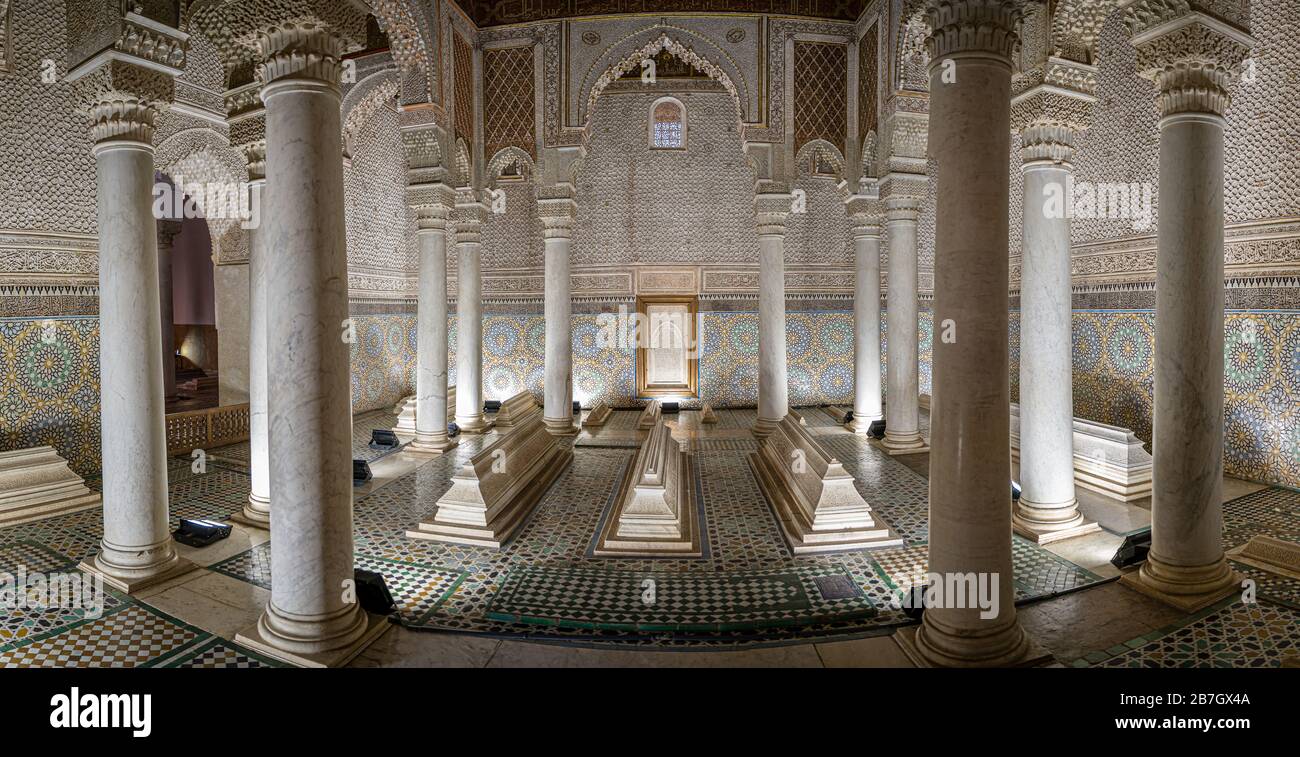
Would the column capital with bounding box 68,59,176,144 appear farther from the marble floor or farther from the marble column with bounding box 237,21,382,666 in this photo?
the marble floor

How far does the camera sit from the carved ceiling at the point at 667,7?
8250mm

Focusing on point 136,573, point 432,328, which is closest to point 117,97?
point 136,573

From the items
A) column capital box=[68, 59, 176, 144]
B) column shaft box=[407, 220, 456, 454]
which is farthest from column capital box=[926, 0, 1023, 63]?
column shaft box=[407, 220, 456, 454]

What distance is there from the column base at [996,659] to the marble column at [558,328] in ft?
21.4

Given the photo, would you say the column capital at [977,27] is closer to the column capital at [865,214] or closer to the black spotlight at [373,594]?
the black spotlight at [373,594]

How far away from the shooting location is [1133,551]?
3945 mm

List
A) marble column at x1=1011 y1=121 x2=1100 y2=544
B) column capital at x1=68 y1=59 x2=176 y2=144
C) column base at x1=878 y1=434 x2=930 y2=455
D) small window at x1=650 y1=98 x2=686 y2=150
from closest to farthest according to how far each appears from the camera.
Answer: column capital at x1=68 y1=59 x2=176 y2=144 → marble column at x1=1011 y1=121 x2=1100 y2=544 → column base at x1=878 y1=434 x2=930 y2=455 → small window at x1=650 y1=98 x2=686 y2=150

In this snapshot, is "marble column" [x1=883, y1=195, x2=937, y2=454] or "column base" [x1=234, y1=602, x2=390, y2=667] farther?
"marble column" [x1=883, y1=195, x2=937, y2=454]

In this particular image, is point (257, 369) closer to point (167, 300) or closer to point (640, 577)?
point (640, 577)

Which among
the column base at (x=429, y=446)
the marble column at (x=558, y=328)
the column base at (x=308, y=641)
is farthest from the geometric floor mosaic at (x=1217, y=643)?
the marble column at (x=558, y=328)

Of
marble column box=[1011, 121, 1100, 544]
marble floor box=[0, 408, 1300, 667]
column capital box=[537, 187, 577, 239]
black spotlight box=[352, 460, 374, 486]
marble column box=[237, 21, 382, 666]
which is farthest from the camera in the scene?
column capital box=[537, 187, 577, 239]

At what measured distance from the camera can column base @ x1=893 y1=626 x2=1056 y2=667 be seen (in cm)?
277

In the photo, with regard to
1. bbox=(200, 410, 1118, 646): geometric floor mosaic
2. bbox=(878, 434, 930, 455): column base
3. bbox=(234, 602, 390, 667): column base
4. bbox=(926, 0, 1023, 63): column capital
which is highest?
bbox=(926, 0, 1023, 63): column capital

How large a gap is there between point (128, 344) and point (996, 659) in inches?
198
